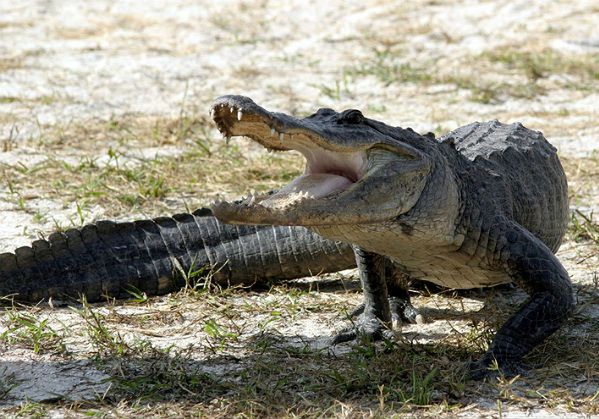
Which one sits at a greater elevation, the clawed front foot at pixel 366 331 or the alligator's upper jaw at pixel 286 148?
the alligator's upper jaw at pixel 286 148

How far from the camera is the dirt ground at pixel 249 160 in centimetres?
393

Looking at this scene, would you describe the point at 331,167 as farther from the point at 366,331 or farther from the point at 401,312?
the point at 401,312

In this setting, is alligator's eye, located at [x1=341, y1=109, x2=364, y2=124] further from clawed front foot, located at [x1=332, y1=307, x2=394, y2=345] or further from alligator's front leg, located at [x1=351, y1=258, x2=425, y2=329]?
alligator's front leg, located at [x1=351, y1=258, x2=425, y2=329]

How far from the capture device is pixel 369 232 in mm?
3979

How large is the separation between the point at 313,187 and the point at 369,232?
0.32 meters

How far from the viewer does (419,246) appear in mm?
4180

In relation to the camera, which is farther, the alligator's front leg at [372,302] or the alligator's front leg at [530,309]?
the alligator's front leg at [372,302]

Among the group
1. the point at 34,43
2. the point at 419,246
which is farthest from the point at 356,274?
the point at 34,43

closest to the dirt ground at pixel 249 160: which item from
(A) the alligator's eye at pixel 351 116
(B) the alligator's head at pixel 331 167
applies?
(B) the alligator's head at pixel 331 167

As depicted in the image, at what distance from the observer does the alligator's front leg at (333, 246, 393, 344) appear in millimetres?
4641

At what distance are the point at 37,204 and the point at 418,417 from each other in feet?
11.2

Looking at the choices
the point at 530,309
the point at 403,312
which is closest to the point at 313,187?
the point at 530,309

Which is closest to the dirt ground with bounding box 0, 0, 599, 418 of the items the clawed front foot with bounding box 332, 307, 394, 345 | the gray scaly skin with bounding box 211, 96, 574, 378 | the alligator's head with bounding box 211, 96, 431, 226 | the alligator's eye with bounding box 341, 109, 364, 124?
the clawed front foot with bounding box 332, 307, 394, 345

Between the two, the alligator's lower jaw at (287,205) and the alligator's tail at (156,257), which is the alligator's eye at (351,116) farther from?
the alligator's tail at (156,257)
